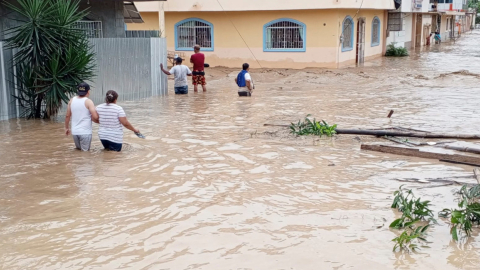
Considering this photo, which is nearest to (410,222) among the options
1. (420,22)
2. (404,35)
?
(404,35)

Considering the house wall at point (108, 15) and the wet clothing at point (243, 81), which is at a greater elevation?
the house wall at point (108, 15)

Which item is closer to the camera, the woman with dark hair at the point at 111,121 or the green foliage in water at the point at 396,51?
the woman with dark hair at the point at 111,121

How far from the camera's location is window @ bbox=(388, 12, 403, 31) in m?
34.5

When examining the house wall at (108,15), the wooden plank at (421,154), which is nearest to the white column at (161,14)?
the house wall at (108,15)

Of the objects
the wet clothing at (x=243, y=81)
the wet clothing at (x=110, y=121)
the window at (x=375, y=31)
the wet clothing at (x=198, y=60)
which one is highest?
the window at (x=375, y=31)

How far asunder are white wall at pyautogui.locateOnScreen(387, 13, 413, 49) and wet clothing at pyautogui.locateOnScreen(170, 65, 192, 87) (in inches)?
872

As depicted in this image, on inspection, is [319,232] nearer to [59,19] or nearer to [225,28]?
[59,19]

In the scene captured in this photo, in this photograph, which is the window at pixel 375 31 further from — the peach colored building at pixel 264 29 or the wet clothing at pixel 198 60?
the wet clothing at pixel 198 60

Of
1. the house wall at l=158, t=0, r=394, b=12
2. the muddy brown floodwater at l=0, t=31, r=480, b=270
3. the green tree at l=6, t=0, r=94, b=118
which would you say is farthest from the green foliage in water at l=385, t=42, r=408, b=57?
the green tree at l=6, t=0, r=94, b=118

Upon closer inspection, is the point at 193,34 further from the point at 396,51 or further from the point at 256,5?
the point at 396,51

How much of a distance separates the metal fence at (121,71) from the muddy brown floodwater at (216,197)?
2.74 ft

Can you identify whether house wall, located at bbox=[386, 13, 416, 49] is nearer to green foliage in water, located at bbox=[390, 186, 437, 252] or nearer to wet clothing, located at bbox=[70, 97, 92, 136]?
wet clothing, located at bbox=[70, 97, 92, 136]

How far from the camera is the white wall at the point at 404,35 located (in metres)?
37.4

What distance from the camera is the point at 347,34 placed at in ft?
89.9
